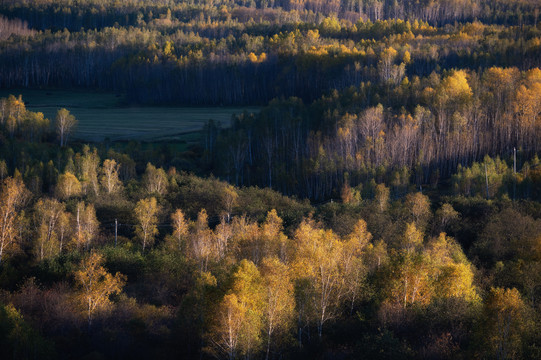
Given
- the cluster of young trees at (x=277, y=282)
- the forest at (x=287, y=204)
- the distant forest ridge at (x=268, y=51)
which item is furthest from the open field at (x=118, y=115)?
the cluster of young trees at (x=277, y=282)

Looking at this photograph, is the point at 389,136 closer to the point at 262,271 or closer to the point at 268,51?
the point at 262,271

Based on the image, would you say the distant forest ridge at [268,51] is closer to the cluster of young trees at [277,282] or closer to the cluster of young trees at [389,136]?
the cluster of young trees at [389,136]

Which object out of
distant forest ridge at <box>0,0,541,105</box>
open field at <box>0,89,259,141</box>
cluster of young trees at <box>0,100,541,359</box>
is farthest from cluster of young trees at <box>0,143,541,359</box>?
distant forest ridge at <box>0,0,541,105</box>

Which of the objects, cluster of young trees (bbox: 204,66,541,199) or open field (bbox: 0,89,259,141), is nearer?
cluster of young trees (bbox: 204,66,541,199)

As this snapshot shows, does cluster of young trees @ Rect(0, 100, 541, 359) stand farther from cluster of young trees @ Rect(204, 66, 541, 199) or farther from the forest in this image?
cluster of young trees @ Rect(204, 66, 541, 199)

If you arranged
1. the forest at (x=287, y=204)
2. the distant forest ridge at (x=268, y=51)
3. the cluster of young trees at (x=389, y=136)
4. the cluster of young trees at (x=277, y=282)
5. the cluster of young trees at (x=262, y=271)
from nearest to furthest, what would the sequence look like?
the cluster of young trees at (x=277, y=282), the cluster of young trees at (x=262, y=271), the forest at (x=287, y=204), the cluster of young trees at (x=389, y=136), the distant forest ridge at (x=268, y=51)
